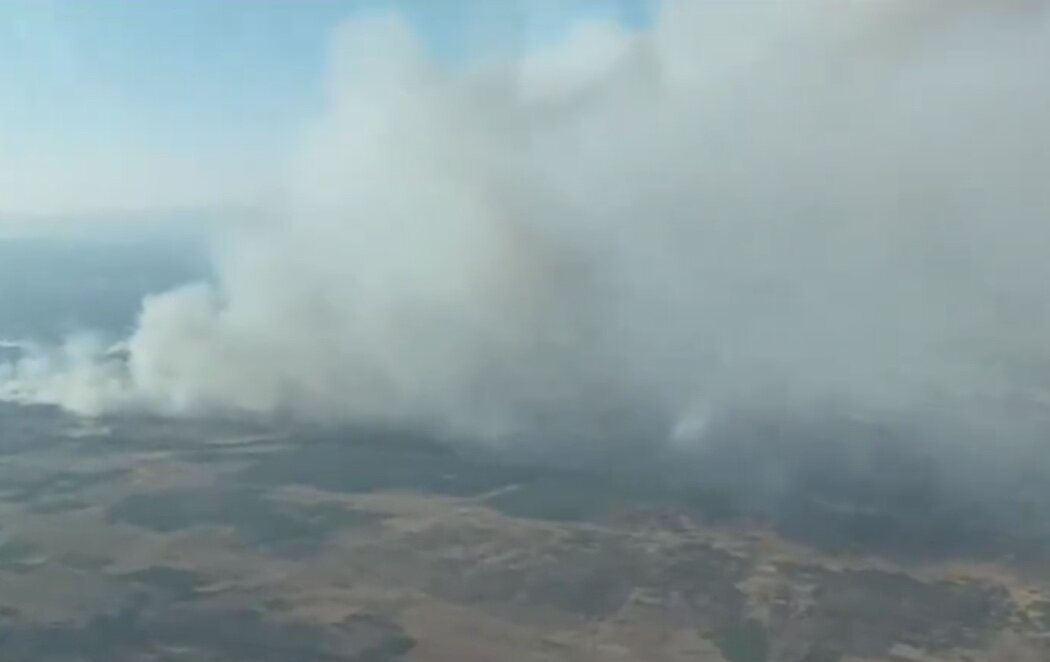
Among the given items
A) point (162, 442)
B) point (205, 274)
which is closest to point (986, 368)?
point (162, 442)

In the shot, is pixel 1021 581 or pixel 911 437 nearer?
pixel 1021 581

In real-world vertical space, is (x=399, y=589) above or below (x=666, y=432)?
below

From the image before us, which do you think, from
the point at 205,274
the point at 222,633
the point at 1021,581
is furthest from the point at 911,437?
the point at 205,274

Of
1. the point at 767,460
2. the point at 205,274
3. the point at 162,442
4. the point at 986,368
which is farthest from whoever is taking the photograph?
the point at 205,274

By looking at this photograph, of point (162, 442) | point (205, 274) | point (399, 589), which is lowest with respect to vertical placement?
point (399, 589)

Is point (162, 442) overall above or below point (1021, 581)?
above

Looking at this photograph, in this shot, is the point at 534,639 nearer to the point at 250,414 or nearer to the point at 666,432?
the point at 666,432

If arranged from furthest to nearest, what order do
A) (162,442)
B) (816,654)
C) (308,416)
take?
(308,416) < (162,442) < (816,654)

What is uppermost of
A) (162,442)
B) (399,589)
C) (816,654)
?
(162,442)

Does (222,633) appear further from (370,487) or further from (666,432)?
(666,432)
